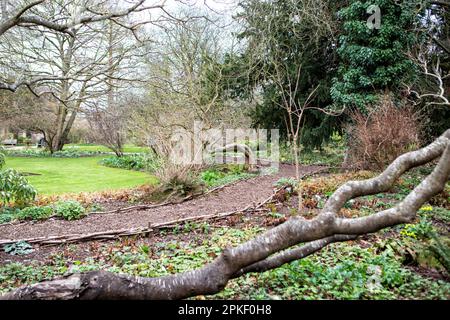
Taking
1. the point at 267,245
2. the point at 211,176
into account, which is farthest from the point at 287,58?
the point at 267,245

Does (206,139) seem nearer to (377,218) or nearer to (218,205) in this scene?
(218,205)

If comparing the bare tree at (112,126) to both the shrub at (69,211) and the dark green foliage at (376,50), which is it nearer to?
the shrub at (69,211)

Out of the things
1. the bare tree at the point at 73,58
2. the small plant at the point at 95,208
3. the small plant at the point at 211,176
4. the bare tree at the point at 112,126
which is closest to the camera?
the small plant at the point at 95,208

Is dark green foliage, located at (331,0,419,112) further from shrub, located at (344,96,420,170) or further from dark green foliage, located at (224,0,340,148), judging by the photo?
shrub, located at (344,96,420,170)

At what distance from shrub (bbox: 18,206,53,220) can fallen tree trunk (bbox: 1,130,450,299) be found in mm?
5345

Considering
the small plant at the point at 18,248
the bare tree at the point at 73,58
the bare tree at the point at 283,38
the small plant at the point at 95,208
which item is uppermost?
the bare tree at the point at 283,38

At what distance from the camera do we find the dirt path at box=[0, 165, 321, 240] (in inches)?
233

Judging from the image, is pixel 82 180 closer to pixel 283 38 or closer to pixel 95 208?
pixel 95 208

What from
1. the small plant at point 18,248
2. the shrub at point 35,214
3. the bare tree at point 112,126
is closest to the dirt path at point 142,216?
the shrub at point 35,214

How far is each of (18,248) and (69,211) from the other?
1.89m

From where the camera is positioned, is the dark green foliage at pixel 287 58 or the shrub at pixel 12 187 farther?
the dark green foliage at pixel 287 58

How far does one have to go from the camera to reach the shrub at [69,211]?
6.76 m

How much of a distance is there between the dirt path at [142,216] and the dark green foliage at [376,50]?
6065mm

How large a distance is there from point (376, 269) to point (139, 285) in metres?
2.42
